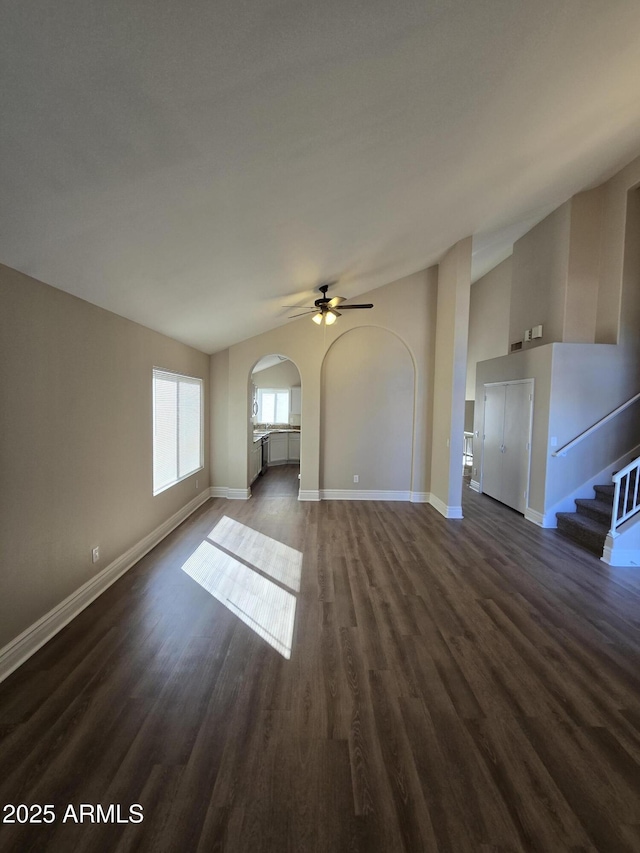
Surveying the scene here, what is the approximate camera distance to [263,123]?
1.69 metres

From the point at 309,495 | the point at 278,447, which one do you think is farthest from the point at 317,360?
the point at 278,447

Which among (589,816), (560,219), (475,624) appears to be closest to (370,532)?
(475,624)

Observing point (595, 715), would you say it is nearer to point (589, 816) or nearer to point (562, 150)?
point (589, 816)

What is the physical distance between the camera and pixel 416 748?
164cm

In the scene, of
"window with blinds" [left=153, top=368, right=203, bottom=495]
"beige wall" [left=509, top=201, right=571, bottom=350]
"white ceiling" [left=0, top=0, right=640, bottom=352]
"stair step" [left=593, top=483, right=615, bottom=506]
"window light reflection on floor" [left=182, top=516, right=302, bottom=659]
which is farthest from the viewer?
"beige wall" [left=509, top=201, right=571, bottom=350]

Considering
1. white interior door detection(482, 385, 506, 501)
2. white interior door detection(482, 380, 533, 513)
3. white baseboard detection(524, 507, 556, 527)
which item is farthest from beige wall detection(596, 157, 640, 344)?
white baseboard detection(524, 507, 556, 527)

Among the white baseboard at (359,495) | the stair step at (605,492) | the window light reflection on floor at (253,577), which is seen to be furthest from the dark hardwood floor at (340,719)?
the white baseboard at (359,495)

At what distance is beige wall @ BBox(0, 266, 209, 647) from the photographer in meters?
2.09

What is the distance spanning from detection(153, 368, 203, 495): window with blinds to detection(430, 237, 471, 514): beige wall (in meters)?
3.87

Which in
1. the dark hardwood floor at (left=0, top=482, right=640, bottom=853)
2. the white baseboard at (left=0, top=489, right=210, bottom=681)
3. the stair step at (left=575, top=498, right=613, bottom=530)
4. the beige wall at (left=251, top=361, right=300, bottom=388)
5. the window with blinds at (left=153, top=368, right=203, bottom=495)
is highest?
the beige wall at (left=251, top=361, right=300, bottom=388)

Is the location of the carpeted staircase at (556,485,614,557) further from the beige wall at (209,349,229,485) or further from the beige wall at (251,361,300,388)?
the beige wall at (251,361,300,388)

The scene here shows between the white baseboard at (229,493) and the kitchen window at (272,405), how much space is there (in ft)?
13.5

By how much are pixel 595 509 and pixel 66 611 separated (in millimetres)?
5696

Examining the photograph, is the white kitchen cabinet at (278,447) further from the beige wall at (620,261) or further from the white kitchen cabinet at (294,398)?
the beige wall at (620,261)
